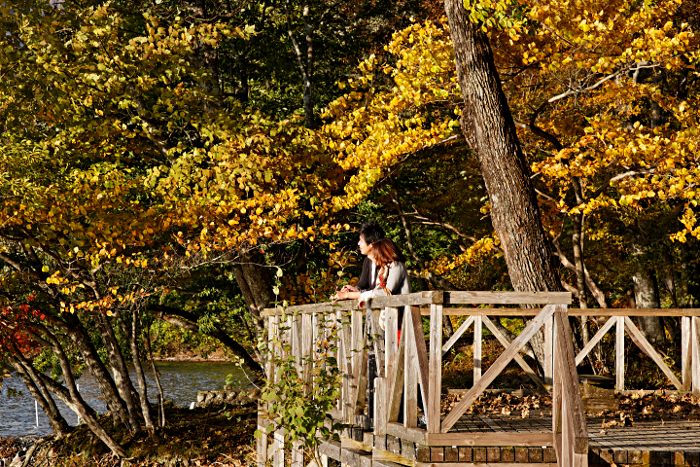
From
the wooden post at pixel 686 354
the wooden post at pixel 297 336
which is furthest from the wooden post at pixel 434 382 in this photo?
the wooden post at pixel 686 354

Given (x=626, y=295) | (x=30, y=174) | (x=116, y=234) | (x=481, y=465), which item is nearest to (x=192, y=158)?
(x=116, y=234)

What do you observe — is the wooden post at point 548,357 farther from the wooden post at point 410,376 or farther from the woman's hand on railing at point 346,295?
the wooden post at point 410,376

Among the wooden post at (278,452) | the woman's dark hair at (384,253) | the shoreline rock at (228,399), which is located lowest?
the shoreline rock at (228,399)

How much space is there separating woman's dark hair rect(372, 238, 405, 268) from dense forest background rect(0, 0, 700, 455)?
10.3 feet

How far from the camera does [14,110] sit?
366 inches

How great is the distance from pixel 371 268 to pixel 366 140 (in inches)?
169

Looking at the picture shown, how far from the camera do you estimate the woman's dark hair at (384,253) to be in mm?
5742

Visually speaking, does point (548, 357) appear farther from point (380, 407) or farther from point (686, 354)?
point (380, 407)

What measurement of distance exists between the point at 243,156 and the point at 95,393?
19.5 m

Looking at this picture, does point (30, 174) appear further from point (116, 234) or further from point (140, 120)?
point (140, 120)

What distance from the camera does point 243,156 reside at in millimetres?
9586

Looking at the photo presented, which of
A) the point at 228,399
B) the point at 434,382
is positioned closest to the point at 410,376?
the point at 434,382

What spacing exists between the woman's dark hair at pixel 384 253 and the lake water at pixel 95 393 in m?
10.1

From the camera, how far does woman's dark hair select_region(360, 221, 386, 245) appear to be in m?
5.87
